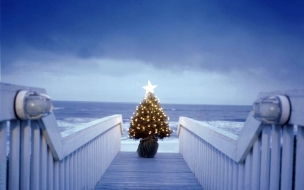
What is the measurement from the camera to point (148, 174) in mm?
3588

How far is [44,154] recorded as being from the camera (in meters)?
1.39

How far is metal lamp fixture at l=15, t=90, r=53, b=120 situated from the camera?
39.4 inches

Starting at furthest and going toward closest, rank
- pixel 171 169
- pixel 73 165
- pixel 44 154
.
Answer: pixel 171 169, pixel 73 165, pixel 44 154

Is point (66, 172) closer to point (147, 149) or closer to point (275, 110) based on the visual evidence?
point (275, 110)

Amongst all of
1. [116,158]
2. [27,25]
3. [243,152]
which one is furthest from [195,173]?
[27,25]

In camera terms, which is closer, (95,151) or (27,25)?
(95,151)

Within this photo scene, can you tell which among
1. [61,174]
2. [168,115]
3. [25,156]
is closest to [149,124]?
[61,174]

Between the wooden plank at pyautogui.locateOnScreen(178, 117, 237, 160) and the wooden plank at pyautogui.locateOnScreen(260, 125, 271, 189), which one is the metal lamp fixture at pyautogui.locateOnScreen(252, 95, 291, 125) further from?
the wooden plank at pyautogui.locateOnScreen(178, 117, 237, 160)

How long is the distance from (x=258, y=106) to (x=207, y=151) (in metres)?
1.69

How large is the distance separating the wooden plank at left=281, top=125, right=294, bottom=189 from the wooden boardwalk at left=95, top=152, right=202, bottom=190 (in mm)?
2029

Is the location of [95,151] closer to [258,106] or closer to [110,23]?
[258,106]

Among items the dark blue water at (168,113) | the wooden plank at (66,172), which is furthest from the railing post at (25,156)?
the dark blue water at (168,113)

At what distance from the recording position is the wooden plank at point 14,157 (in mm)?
1101

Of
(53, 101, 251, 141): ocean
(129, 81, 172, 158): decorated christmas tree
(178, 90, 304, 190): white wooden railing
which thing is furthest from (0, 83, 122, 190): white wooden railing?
(53, 101, 251, 141): ocean
